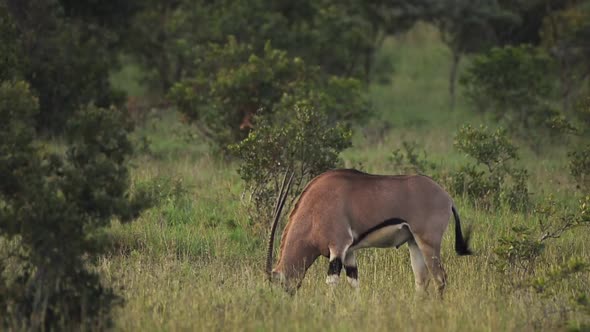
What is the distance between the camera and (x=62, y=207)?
22.6ft

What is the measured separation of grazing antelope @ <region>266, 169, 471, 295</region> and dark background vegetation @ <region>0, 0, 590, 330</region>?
102 centimetres

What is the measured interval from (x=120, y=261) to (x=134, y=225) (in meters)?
1.44

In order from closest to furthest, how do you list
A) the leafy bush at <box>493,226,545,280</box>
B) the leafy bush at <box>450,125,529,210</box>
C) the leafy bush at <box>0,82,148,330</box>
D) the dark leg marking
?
1. the leafy bush at <box>0,82,148,330</box>
2. the dark leg marking
3. the leafy bush at <box>493,226,545,280</box>
4. the leafy bush at <box>450,125,529,210</box>

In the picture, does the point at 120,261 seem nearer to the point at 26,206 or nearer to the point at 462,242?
the point at 26,206

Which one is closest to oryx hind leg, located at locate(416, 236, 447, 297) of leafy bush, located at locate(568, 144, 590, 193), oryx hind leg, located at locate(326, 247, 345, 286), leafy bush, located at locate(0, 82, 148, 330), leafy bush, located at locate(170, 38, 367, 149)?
oryx hind leg, located at locate(326, 247, 345, 286)

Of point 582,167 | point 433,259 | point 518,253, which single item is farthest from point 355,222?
point 582,167

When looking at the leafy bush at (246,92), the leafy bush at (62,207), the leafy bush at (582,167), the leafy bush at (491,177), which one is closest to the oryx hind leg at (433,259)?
the leafy bush at (62,207)

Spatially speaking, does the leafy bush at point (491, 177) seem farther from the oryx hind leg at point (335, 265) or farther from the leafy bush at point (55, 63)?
the leafy bush at point (55, 63)

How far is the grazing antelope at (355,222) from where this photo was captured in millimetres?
8211

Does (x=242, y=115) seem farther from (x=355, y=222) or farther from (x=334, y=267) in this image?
(x=334, y=267)

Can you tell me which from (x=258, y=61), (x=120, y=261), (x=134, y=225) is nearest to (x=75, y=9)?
(x=258, y=61)

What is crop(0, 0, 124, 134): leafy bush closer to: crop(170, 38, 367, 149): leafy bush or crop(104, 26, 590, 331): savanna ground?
crop(170, 38, 367, 149): leafy bush

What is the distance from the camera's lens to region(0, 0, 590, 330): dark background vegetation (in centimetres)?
703

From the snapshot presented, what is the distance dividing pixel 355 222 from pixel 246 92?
28.0ft
